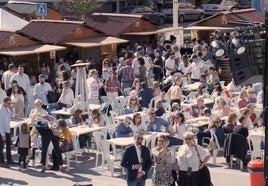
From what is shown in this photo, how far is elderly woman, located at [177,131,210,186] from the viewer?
1290 centimetres

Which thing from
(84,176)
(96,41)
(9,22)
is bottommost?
(84,176)

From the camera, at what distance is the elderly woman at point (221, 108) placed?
60.6ft

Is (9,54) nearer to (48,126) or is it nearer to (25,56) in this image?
(25,56)

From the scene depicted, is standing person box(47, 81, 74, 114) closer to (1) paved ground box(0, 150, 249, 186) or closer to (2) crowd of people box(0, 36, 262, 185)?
(2) crowd of people box(0, 36, 262, 185)

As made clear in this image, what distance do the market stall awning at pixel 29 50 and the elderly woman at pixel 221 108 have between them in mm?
8317

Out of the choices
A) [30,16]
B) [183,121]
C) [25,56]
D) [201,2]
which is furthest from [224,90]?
[201,2]

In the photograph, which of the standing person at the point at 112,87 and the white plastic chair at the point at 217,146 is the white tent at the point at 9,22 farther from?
the white plastic chair at the point at 217,146

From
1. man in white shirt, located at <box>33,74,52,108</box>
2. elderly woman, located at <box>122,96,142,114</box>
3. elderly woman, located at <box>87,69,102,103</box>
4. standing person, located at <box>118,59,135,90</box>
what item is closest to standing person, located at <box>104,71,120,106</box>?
elderly woman, located at <box>87,69,102,103</box>

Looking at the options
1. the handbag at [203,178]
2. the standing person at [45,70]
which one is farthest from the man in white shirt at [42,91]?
the handbag at [203,178]

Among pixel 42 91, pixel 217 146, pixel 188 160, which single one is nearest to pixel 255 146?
pixel 217 146

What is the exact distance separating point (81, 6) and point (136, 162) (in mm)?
32916

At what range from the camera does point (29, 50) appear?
25469 mm

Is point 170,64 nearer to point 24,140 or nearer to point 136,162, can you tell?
point 24,140

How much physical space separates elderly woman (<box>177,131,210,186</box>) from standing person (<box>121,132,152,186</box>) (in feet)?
1.95
